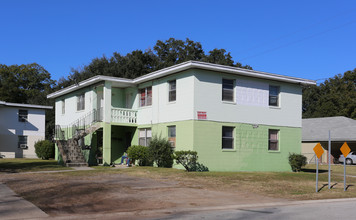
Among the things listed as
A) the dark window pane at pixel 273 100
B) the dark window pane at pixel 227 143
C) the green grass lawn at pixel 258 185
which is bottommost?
the green grass lawn at pixel 258 185

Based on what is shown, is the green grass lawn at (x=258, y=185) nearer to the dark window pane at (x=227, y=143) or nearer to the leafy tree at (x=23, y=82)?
the dark window pane at (x=227, y=143)

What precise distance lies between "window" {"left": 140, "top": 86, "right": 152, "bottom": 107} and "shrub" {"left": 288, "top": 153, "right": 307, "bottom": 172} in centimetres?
1022

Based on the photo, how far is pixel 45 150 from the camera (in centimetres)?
3619

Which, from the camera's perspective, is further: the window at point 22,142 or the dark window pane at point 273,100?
the window at point 22,142

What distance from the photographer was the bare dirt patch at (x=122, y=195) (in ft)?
34.8

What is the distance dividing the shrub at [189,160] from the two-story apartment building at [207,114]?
0.46 meters

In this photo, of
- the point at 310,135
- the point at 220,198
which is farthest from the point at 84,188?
A: the point at 310,135

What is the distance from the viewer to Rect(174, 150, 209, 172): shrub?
69.2 feet

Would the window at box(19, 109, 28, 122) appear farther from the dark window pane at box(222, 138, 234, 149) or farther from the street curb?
the street curb

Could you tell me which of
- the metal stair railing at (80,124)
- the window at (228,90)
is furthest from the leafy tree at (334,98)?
the metal stair railing at (80,124)

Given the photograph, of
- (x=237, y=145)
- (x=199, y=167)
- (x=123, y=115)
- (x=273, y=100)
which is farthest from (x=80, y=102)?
(x=273, y=100)

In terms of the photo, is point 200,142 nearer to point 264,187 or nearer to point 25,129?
point 264,187

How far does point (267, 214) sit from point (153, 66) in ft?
136

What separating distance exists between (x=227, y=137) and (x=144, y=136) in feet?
19.8
